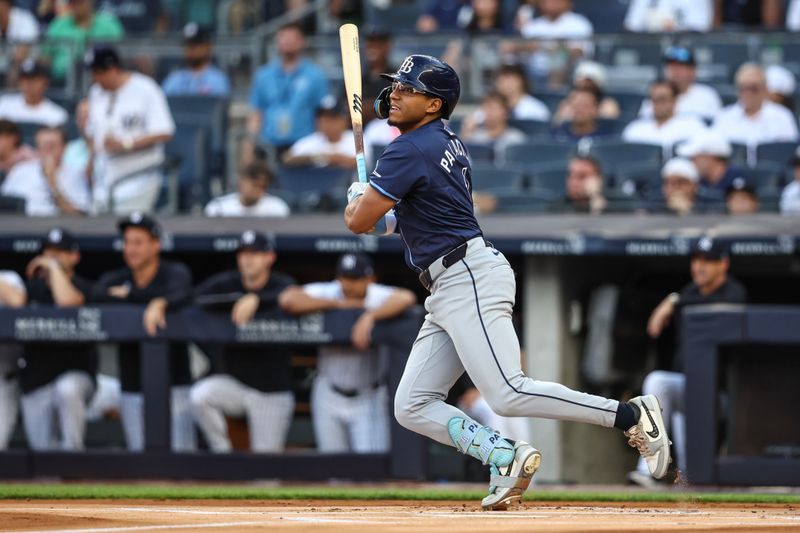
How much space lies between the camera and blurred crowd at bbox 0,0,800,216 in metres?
10.2

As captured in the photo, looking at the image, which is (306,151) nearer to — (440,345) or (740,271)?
(740,271)

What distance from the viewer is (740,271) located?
10.7m

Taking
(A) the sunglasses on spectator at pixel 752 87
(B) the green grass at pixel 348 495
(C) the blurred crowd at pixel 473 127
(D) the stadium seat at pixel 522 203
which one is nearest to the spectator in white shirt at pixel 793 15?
(C) the blurred crowd at pixel 473 127

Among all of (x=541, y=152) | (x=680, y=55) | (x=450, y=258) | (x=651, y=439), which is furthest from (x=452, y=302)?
(x=680, y=55)

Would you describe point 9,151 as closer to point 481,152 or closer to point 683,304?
point 481,152

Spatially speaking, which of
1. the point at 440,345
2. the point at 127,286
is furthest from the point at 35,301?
the point at 440,345

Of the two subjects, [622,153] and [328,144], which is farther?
[328,144]

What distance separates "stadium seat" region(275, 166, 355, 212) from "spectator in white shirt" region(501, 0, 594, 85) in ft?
6.01

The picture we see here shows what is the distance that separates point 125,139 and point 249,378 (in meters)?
2.36

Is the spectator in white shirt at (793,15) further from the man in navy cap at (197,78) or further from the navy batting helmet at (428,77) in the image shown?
the navy batting helmet at (428,77)

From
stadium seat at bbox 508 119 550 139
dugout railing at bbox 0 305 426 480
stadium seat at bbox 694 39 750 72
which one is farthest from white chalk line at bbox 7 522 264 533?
stadium seat at bbox 694 39 750 72

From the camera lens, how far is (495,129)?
36.2 feet

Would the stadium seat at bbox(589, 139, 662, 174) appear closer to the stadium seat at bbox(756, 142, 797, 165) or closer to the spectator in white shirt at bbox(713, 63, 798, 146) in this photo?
the spectator in white shirt at bbox(713, 63, 798, 146)

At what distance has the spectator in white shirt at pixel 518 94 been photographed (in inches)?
444
